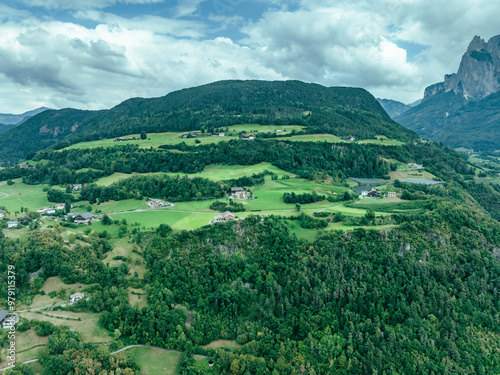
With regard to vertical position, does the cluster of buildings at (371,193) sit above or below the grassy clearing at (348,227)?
above

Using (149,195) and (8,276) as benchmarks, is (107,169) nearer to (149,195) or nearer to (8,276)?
(149,195)

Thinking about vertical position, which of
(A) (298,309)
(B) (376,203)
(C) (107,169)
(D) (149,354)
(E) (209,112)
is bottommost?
(D) (149,354)

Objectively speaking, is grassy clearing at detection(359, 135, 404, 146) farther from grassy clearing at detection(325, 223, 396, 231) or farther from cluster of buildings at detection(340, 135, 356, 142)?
grassy clearing at detection(325, 223, 396, 231)

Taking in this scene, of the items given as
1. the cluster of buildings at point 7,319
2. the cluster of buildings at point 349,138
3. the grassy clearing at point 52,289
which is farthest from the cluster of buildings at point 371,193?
the cluster of buildings at point 7,319

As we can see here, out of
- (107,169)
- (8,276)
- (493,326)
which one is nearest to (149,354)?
(8,276)

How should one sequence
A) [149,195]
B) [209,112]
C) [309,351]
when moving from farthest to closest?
[209,112]
[149,195]
[309,351]

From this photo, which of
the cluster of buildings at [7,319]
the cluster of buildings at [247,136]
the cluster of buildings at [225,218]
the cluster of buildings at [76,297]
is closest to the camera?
the cluster of buildings at [7,319]

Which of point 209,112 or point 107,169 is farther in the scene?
point 209,112

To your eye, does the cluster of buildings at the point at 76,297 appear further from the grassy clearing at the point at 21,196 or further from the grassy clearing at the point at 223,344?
the grassy clearing at the point at 21,196
